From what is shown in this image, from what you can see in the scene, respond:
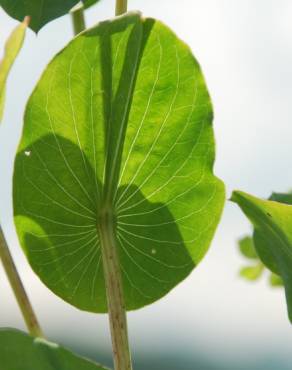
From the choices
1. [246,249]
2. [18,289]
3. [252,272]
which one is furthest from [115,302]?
[252,272]

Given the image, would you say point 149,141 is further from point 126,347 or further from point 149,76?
point 126,347

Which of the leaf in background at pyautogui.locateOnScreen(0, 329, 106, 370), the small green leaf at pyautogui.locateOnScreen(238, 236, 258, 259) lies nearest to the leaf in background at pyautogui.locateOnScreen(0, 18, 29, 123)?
the leaf in background at pyautogui.locateOnScreen(0, 329, 106, 370)

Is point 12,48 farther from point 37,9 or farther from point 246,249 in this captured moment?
point 246,249

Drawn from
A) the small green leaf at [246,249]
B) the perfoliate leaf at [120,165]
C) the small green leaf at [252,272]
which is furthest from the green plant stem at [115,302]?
the small green leaf at [252,272]

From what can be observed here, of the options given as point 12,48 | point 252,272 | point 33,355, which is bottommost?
point 252,272

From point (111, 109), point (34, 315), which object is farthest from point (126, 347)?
point (111, 109)

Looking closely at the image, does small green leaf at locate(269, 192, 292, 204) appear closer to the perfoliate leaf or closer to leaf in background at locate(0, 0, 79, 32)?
the perfoliate leaf

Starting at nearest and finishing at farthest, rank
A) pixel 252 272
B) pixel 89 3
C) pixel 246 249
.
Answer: pixel 89 3
pixel 246 249
pixel 252 272

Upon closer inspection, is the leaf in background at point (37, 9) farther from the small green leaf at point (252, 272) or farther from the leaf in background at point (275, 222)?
the small green leaf at point (252, 272)
